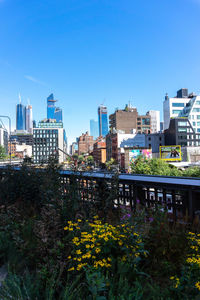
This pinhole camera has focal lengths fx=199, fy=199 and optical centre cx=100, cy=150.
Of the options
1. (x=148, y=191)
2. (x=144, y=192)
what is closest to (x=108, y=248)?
(x=148, y=191)

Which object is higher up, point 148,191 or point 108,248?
point 148,191

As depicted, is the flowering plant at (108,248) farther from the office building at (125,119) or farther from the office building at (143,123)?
the office building at (143,123)

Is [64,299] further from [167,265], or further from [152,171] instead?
[152,171]

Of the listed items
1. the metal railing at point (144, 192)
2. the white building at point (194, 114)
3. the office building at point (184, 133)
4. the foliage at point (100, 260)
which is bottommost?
the foliage at point (100, 260)

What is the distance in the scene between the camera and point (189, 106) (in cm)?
9212

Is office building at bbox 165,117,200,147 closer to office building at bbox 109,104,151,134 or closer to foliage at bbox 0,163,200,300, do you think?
office building at bbox 109,104,151,134

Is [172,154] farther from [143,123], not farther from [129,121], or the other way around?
[143,123]

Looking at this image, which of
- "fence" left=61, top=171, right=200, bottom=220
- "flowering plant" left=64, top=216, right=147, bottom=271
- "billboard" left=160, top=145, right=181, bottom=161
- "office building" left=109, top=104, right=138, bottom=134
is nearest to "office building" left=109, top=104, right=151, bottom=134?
"office building" left=109, top=104, right=138, bottom=134

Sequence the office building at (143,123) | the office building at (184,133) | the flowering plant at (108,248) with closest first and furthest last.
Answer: the flowering plant at (108,248)
the office building at (184,133)
the office building at (143,123)

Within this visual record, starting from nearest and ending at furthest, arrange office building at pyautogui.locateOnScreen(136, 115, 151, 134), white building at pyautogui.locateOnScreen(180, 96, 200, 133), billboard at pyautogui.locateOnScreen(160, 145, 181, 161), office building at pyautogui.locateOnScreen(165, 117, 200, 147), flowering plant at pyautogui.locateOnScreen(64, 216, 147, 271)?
flowering plant at pyautogui.locateOnScreen(64, 216, 147, 271)
billboard at pyautogui.locateOnScreen(160, 145, 181, 161)
office building at pyautogui.locateOnScreen(165, 117, 200, 147)
white building at pyautogui.locateOnScreen(180, 96, 200, 133)
office building at pyautogui.locateOnScreen(136, 115, 151, 134)

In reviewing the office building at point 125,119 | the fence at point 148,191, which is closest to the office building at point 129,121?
the office building at point 125,119

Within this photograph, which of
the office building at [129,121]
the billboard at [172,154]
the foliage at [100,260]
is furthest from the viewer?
the office building at [129,121]

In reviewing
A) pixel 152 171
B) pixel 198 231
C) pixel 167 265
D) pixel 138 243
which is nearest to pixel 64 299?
pixel 138 243

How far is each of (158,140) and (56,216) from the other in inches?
3499
